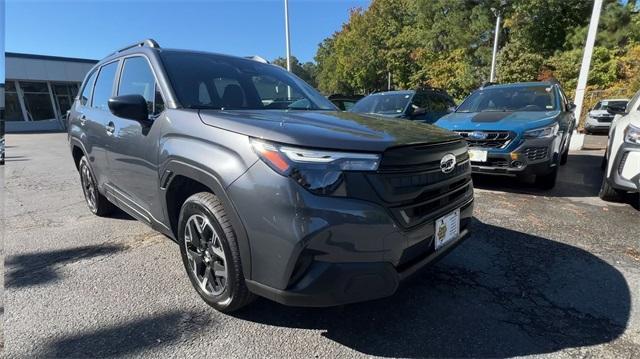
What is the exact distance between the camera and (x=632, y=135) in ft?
14.2

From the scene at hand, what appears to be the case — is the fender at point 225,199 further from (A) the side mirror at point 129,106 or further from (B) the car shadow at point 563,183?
(B) the car shadow at point 563,183

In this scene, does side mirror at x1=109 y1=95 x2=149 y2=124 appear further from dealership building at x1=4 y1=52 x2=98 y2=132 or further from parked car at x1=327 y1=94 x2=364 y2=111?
dealership building at x1=4 y1=52 x2=98 y2=132

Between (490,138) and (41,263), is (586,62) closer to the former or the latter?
(490,138)

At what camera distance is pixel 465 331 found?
2324mm

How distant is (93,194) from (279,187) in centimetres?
360

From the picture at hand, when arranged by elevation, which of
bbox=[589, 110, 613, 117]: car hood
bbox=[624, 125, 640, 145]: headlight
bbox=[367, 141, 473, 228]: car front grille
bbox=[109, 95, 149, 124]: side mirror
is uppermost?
bbox=[109, 95, 149, 124]: side mirror

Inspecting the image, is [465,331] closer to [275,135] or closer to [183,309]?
[275,135]

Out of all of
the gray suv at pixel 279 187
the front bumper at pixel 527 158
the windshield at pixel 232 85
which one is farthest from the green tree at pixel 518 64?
the gray suv at pixel 279 187

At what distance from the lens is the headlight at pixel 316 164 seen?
75.4 inches

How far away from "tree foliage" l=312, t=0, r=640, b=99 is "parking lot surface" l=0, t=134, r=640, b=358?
23950 millimetres

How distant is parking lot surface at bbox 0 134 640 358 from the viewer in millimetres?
2213

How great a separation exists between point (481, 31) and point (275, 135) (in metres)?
35.7

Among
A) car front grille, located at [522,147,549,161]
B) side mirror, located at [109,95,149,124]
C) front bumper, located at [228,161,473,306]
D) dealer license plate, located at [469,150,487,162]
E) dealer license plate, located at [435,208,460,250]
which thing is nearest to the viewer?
front bumper, located at [228,161,473,306]

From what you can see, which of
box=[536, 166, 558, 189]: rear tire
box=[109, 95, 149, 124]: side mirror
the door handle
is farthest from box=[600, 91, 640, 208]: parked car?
the door handle
